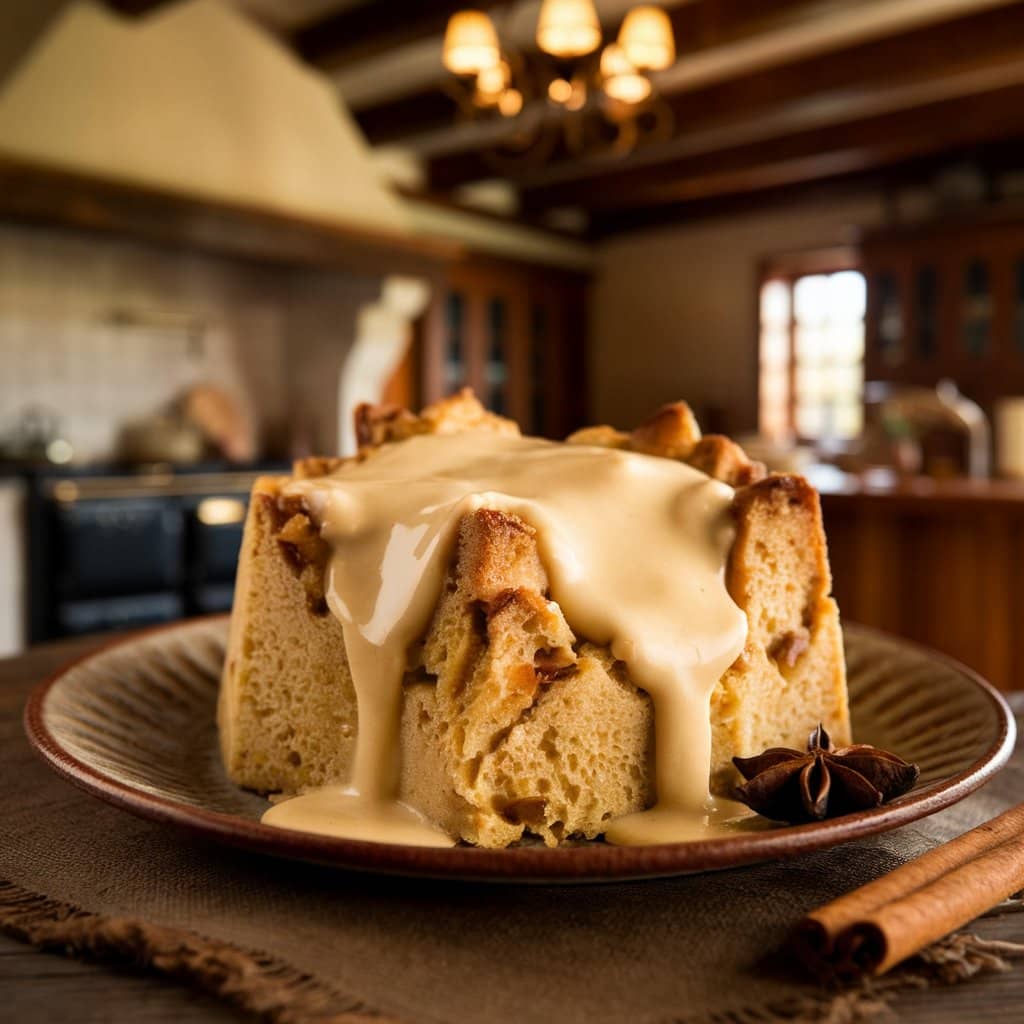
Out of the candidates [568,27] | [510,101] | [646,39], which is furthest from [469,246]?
[568,27]

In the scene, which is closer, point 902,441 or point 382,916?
point 382,916

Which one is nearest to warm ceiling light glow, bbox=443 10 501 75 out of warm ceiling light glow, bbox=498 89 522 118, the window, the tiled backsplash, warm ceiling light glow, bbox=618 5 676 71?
warm ceiling light glow, bbox=498 89 522 118

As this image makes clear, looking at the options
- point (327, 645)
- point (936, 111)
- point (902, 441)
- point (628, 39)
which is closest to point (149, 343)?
point (628, 39)

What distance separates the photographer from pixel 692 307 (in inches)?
322

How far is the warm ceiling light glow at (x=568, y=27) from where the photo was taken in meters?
2.98

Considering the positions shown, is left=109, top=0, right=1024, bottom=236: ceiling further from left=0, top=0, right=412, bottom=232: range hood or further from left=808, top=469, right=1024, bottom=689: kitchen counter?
left=808, top=469, right=1024, bottom=689: kitchen counter

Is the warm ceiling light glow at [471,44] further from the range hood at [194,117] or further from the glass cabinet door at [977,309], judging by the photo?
the glass cabinet door at [977,309]

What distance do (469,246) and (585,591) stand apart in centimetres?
686

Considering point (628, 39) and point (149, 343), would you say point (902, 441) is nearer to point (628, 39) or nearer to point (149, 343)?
point (628, 39)

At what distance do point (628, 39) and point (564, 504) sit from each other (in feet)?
9.33

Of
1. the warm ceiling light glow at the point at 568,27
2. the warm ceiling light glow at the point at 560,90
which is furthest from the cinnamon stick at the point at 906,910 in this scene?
the warm ceiling light glow at the point at 560,90

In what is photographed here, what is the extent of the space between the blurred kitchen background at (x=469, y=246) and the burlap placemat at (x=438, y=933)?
2.83 m

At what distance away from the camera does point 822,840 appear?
1.91ft

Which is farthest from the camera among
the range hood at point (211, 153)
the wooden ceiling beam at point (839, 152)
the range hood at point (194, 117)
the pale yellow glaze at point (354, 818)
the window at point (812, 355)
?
the window at point (812, 355)
